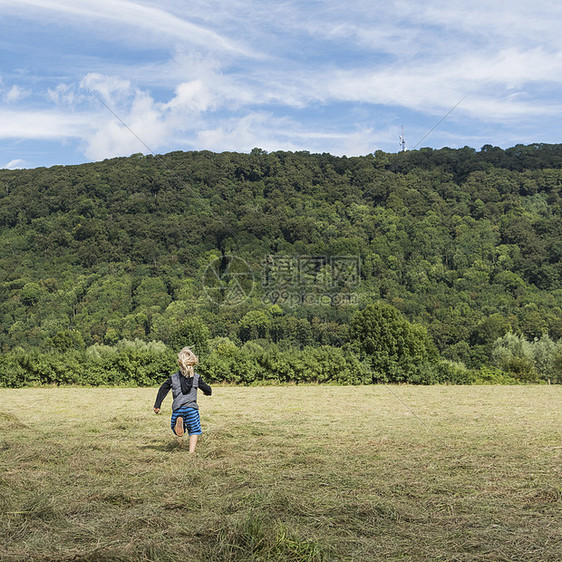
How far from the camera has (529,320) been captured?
50406 mm

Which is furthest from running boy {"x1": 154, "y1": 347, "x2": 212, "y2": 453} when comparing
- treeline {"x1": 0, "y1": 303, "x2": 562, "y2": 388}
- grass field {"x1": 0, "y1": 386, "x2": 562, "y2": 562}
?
treeline {"x1": 0, "y1": 303, "x2": 562, "y2": 388}

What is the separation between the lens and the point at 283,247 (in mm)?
56250

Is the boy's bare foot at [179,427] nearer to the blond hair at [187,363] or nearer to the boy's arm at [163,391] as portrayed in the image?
the boy's arm at [163,391]

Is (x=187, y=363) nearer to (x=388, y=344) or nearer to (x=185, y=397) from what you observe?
(x=185, y=397)

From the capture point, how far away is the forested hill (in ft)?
156

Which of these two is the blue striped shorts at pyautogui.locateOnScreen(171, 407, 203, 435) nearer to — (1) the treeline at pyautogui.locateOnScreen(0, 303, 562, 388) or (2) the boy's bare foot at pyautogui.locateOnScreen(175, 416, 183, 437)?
(2) the boy's bare foot at pyautogui.locateOnScreen(175, 416, 183, 437)

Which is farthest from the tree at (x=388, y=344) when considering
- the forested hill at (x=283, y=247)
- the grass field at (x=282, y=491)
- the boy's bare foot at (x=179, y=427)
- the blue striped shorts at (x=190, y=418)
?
the boy's bare foot at (x=179, y=427)

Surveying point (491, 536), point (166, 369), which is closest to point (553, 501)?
point (491, 536)

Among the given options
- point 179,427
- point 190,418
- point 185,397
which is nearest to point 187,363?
point 185,397

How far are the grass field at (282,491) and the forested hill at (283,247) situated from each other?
2186 cm

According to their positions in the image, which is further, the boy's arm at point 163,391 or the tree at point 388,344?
the tree at point 388,344

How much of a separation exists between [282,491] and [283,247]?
2031 inches

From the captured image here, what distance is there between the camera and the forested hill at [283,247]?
Result: 156 feet

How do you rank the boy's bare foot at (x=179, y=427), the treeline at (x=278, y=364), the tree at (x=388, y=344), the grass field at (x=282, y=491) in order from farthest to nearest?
1. the tree at (x=388, y=344)
2. the treeline at (x=278, y=364)
3. the boy's bare foot at (x=179, y=427)
4. the grass field at (x=282, y=491)
